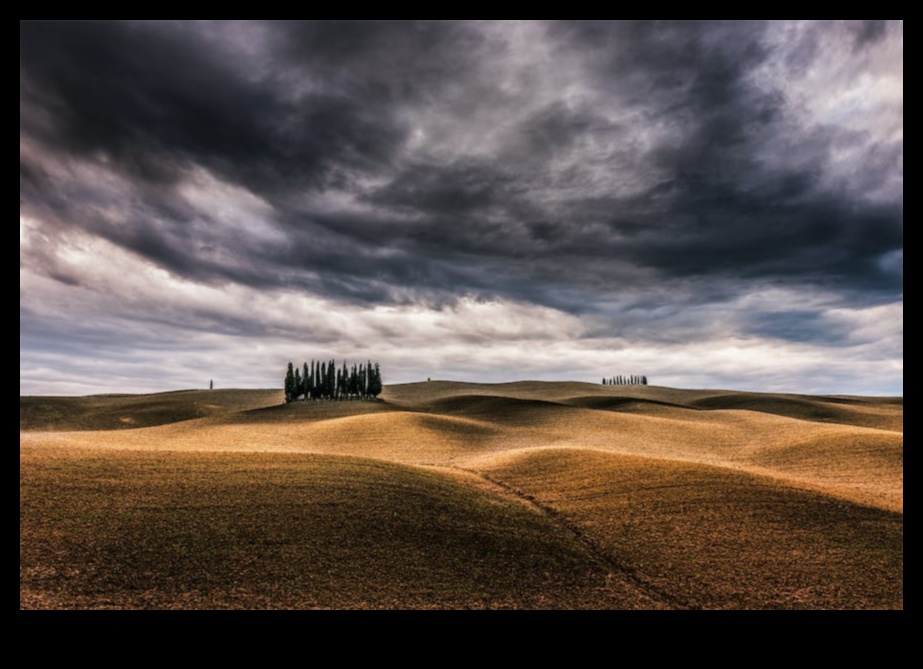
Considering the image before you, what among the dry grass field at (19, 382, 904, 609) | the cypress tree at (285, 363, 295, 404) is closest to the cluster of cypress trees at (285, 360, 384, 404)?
the cypress tree at (285, 363, 295, 404)

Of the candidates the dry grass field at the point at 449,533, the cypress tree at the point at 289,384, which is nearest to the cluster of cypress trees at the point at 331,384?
the cypress tree at the point at 289,384

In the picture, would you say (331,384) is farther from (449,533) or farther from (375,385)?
(449,533)

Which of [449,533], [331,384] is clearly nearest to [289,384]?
[331,384]

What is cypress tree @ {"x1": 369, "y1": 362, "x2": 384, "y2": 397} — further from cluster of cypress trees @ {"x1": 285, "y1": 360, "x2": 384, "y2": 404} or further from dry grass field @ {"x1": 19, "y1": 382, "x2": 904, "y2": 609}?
dry grass field @ {"x1": 19, "y1": 382, "x2": 904, "y2": 609}

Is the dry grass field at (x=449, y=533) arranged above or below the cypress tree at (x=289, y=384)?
below

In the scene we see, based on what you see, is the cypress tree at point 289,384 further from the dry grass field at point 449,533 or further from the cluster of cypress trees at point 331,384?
the dry grass field at point 449,533

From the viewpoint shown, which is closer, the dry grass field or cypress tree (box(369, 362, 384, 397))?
the dry grass field

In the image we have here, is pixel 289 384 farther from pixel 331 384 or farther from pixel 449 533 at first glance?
pixel 449 533

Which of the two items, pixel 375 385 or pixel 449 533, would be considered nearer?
pixel 449 533

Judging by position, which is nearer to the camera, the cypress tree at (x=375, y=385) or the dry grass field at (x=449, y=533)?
the dry grass field at (x=449, y=533)

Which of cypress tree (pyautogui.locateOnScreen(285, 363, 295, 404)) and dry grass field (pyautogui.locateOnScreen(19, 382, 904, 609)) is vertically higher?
cypress tree (pyautogui.locateOnScreen(285, 363, 295, 404))
